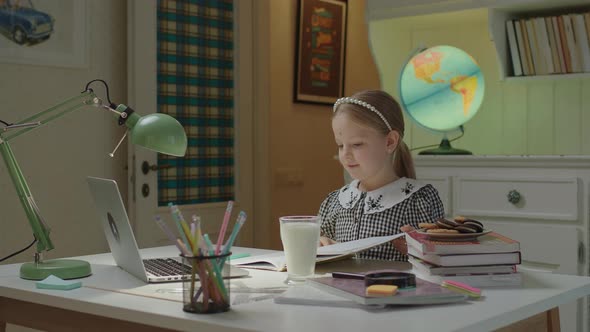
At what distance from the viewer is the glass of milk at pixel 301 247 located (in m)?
1.48

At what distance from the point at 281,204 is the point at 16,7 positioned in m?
1.79

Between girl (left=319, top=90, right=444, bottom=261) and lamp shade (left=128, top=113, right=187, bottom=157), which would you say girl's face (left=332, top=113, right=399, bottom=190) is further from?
lamp shade (left=128, top=113, right=187, bottom=157)

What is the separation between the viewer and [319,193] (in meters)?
4.45

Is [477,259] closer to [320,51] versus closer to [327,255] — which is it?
[327,255]

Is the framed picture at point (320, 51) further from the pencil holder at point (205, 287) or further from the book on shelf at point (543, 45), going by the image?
the pencil holder at point (205, 287)

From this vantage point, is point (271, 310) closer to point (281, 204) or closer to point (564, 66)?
point (564, 66)

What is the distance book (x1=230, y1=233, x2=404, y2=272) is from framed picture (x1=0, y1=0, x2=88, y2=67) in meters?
1.73

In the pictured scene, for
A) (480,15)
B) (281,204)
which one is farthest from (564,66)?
(281,204)

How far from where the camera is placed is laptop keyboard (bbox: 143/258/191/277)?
1.51 m

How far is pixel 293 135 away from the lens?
4.30 metres

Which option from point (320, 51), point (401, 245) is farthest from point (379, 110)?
point (320, 51)

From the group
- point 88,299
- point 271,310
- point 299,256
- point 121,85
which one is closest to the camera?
point 271,310

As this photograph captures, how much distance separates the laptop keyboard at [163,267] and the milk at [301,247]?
8.5 inches

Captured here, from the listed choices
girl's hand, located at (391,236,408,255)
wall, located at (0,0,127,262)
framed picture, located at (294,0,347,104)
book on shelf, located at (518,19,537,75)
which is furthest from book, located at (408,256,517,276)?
framed picture, located at (294,0,347,104)
